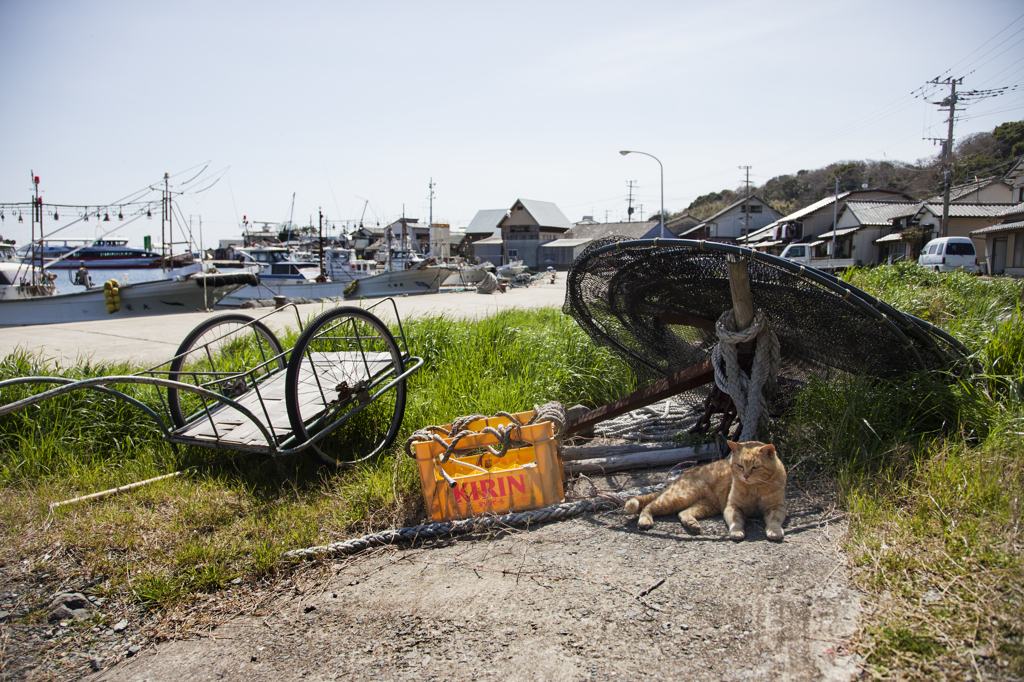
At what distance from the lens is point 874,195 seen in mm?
54844

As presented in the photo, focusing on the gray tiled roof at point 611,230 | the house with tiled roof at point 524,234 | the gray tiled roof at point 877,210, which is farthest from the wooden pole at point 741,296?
the house with tiled roof at point 524,234

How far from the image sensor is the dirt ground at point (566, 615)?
2.02 m

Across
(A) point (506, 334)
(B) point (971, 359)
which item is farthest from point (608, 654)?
(A) point (506, 334)

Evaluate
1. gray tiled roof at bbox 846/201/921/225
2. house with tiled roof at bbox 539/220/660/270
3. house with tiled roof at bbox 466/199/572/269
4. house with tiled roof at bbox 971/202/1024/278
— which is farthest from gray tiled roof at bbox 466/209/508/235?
house with tiled roof at bbox 971/202/1024/278

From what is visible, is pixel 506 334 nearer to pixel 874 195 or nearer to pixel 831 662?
pixel 831 662

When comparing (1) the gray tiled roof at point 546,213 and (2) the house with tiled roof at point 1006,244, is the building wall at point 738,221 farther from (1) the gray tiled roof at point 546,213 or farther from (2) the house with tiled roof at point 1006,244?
(2) the house with tiled roof at point 1006,244

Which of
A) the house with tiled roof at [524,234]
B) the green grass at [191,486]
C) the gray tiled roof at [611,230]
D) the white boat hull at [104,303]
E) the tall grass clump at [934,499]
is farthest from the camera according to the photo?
the house with tiled roof at [524,234]

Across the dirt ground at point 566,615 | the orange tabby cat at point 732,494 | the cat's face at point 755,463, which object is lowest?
the dirt ground at point 566,615

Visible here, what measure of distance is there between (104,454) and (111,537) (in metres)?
A: 1.71

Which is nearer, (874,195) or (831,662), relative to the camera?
(831,662)

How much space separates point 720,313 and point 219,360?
4.91m

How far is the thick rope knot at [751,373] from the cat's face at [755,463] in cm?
66

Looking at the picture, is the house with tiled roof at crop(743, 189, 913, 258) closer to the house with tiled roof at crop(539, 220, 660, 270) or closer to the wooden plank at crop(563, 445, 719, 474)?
the house with tiled roof at crop(539, 220, 660, 270)

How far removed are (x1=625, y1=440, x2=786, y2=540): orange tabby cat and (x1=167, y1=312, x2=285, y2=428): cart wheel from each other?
2670mm
